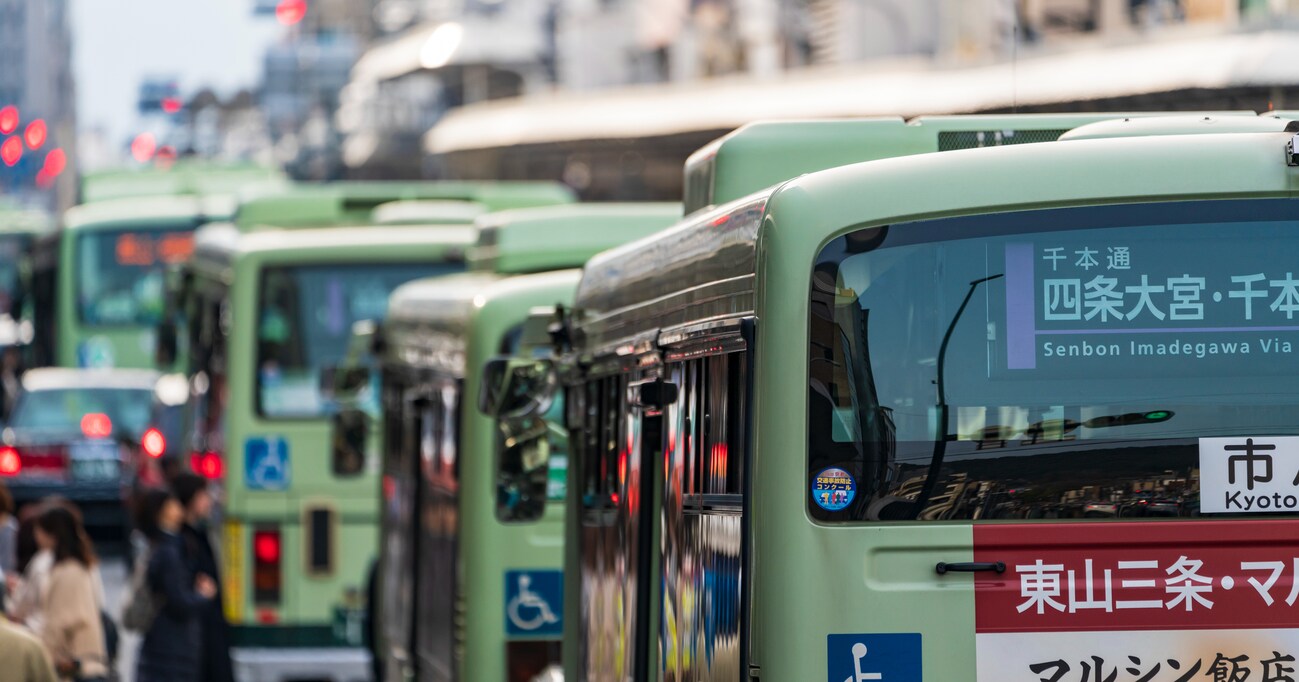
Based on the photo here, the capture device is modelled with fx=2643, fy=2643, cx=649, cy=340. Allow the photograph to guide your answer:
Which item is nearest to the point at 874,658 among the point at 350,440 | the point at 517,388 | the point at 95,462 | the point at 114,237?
the point at 517,388

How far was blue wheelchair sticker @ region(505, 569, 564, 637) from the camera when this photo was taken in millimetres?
9234

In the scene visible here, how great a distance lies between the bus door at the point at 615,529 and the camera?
621 centimetres

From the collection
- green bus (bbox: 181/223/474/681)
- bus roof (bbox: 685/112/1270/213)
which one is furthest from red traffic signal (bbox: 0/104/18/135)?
bus roof (bbox: 685/112/1270/213)

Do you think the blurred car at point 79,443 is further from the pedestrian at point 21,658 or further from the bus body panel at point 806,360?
the bus body panel at point 806,360

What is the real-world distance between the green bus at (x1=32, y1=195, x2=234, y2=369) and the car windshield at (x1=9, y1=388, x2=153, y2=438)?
341 cm

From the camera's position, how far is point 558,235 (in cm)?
1063

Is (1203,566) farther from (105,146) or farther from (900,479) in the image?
(105,146)

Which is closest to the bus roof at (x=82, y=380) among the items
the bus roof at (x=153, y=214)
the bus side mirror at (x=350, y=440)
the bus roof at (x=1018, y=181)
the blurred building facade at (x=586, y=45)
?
the bus roof at (x=153, y=214)

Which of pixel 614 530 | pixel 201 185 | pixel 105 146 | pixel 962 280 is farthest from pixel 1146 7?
pixel 105 146

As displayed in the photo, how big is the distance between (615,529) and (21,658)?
1514 millimetres

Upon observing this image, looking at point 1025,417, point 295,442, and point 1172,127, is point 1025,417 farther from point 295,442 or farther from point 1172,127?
point 295,442

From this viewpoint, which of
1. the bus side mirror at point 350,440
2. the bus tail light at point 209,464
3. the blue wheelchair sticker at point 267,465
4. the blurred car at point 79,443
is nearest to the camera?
the bus side mirror at point 350,440

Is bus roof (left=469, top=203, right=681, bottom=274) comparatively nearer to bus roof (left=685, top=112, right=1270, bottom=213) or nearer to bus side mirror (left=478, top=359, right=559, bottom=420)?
bus side mirror (left=478, top=359, right=559, bottom=420)

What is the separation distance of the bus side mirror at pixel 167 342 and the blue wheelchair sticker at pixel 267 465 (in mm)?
5648
